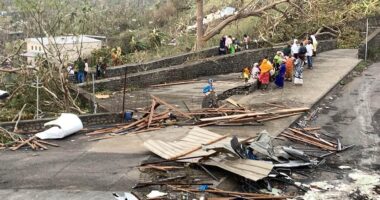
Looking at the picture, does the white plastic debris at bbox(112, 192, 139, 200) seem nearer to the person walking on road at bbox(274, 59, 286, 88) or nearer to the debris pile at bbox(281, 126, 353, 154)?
the debris pile at bbox(281, 126, 353, 154)

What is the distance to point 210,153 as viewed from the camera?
358 inches

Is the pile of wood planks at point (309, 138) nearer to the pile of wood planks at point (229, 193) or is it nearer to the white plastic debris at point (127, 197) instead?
the pile of wood planks at point (229, 193)

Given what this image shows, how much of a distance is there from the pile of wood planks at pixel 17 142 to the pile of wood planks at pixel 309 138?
5399 millimetres

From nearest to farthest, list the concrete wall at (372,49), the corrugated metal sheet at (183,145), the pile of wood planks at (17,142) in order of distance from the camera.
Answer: the corrugated metal sheet at (183,145) → the pile of wood planks at (17,142) → the concrete wall at (372,49)

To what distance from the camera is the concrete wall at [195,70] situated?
1778cm

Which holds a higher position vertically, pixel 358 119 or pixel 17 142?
pixel 358 119

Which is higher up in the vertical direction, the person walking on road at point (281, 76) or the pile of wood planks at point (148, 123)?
the person walking on road at point (281, 76)

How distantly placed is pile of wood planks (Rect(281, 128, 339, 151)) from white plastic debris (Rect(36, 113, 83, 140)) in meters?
5.00

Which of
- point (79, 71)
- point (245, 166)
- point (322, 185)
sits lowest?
point (322, 185)

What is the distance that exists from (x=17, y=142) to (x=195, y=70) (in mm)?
10229

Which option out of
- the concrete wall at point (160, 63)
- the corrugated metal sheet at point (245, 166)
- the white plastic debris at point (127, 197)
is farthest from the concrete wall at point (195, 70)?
the white plastic debris at point (127, 197)

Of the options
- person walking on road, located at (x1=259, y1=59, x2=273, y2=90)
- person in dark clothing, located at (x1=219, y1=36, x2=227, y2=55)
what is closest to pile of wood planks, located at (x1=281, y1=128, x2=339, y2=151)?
person walking on road, located at (x1=259, y1=59, x2=273, y2=90)

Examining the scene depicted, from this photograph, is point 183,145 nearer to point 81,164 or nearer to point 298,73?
point 81,164

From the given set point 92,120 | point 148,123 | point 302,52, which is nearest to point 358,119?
point 302,52
